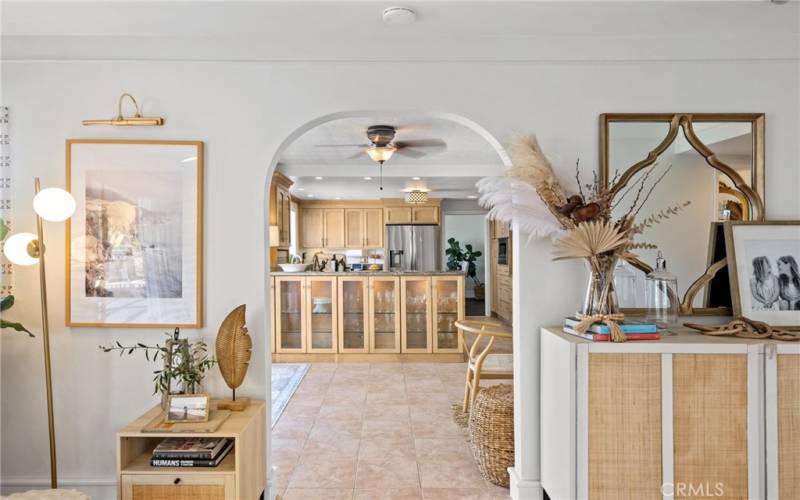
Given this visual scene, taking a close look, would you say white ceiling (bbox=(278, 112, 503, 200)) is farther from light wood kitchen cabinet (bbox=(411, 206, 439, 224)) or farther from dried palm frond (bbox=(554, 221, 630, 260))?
dried palm frond (bbox=(554, 221, 630, 260))

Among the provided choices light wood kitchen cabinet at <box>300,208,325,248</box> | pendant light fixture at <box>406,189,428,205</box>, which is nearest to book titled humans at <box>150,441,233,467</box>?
pendant light fixture at <box>406,189,428,205</box>

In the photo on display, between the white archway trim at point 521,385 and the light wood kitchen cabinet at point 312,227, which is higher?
the light wood kitchen cabinet at point 312,227

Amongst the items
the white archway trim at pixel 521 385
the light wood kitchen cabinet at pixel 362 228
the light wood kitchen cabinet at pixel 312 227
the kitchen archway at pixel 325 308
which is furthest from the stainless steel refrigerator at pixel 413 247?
the white archway trim at pixel 521 385

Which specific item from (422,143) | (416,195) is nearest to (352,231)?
(416,195)

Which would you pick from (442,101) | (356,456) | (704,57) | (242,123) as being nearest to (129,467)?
(356,456)

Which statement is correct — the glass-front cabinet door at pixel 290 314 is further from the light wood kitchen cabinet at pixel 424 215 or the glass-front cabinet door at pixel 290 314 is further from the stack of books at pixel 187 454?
the light wood kitchen cabinet at pixel 424 215

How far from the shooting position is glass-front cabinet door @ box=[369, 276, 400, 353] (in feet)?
18.4

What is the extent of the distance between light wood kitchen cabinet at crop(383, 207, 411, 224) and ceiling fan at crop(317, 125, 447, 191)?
3424 mm

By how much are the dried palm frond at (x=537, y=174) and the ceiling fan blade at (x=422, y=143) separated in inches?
101

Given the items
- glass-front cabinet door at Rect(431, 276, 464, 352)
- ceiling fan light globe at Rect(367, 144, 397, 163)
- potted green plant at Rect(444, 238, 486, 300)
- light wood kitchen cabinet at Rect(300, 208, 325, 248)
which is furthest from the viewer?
potted green plant at Rect(444, 238, 486, 300)

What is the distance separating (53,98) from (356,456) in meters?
2.73

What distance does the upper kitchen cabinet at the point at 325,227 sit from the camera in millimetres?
9094

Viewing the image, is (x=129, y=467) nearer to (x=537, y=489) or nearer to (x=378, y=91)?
(x=537, y=489)

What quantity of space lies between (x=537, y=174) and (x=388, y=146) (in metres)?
2.48
